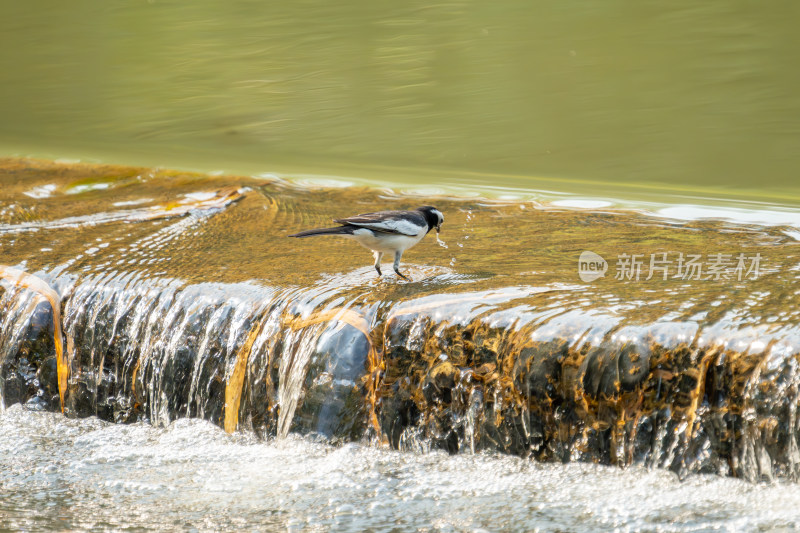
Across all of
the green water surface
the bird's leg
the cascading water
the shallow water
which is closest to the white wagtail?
the bird's leg

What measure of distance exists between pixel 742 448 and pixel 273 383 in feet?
6.18

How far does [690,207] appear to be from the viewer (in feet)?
18.6

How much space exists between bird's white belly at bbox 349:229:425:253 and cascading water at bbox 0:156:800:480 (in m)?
0.17

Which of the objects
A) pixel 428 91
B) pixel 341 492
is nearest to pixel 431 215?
pixel 341 492

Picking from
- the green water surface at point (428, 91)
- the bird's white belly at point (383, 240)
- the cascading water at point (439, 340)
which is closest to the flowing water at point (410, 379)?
the cascading water at point (439, 340)

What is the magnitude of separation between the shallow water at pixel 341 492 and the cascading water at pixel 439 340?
103mm

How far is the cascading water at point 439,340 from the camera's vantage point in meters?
2.89

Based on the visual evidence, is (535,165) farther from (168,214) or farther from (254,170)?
(168,214)

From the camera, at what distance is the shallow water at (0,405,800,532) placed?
8.92 ft

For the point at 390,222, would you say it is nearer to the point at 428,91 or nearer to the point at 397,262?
the point at 397,262

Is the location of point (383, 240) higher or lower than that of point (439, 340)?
higher

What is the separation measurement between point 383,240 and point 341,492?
1137 millimetres

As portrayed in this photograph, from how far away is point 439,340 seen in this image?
11.0 ft

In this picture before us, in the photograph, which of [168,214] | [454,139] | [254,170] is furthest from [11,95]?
[454,139]
